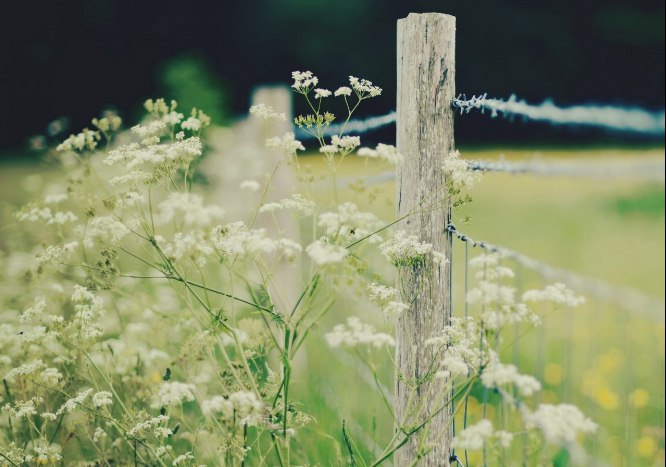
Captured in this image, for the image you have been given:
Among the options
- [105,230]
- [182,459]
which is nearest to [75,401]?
[182,459]

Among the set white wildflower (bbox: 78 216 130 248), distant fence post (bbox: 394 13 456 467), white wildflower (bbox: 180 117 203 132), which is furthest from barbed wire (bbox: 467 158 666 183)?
white wildflower (bbox: 78 216 130 248)

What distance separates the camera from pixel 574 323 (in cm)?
396

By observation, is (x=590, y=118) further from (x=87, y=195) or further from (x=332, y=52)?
(x=332, y=52)

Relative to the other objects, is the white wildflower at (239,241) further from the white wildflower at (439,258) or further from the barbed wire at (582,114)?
the barbed wire at (582,114)

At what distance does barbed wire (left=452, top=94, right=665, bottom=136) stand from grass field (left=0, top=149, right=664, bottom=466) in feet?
0.34

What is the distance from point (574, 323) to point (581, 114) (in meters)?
2.81

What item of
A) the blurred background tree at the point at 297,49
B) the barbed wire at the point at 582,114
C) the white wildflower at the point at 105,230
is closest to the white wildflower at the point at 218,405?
the white wildflower at the point at 105,230

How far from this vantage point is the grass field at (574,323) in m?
2.27

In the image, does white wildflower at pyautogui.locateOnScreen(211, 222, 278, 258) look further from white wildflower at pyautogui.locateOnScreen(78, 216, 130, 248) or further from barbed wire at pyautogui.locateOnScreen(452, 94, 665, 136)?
barbed wire at pyautogui.locateOnScreen(452, 94, 665, 136)

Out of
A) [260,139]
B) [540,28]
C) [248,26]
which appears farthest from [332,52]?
[260,139]

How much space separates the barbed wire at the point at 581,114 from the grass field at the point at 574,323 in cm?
10

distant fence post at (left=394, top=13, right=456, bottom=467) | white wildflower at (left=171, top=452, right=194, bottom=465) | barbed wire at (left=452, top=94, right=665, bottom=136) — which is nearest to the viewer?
barbed wire at (left=452, top=94, right=665, bottom=136)

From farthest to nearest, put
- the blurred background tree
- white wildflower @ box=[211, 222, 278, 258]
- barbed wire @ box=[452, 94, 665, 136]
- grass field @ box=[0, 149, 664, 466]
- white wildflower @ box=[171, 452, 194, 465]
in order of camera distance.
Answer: the blurred background tree < grass field @ box=[0, 149, 664, 466] < white wildflower @ box=[171, 452, 194, 465] < white wildflower @ box=[211, 222, 278, 258] < barbed wire @ box=[452, 94, 665, 136]

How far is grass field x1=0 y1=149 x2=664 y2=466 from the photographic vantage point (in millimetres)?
2268
